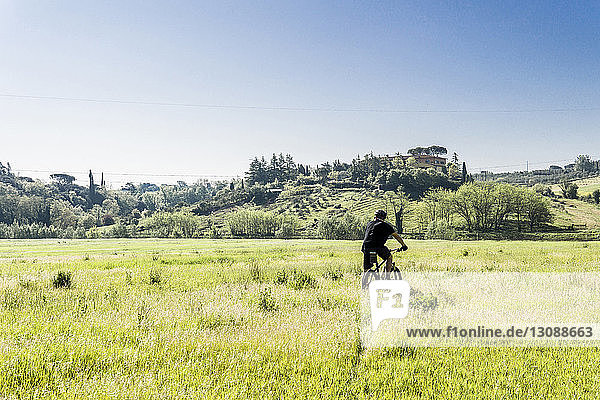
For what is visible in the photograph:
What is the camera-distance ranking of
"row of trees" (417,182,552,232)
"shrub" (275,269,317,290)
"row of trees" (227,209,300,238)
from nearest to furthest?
"shrub" (275,269,317,290)
"row of trees" (417,182,552,232)
"row of trees" (227,209,300,238)

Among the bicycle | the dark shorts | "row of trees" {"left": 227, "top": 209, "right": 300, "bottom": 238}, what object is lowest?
"row of trees" {"left": 227, "top": 209, "right": 300, "bottom": 238}

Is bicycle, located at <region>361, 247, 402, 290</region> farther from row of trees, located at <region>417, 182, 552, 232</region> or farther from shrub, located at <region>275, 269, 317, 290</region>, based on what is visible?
row of trees, located at <region>417, 182, 552, 232</region>

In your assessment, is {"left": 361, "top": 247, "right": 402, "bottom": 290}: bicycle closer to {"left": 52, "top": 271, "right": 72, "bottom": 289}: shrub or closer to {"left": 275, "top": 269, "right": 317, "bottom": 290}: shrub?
{"left": 275, "top": 269, "right": 317, "bottom": 290}: shrub

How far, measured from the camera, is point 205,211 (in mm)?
196875

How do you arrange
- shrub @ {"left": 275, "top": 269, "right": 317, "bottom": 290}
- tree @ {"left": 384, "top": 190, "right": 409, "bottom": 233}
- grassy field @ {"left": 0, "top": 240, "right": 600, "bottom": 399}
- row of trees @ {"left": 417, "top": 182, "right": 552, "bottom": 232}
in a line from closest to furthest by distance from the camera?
grassy field @ {"left": 0, "top": 240, "right": 600, "bottom": 399} < shrub @ {"left": 275, "top": 269, "right": 317, "bottom": 290} < row of trees @ {"left": 417, "top": 182, "right": 552, "bottom": 232} < tree @ {"left": 384, "top": 190, "right": 409, "bottom": 233}

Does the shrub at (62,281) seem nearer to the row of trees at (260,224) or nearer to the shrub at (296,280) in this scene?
the shrub at (296,280)

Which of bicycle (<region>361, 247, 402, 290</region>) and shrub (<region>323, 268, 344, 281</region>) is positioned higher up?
bicycle (<region>361, 247, 402, 290</region>)

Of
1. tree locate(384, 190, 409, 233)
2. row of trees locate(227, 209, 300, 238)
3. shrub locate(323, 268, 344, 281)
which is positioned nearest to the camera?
shrub locate(323, 268, 344, 281)

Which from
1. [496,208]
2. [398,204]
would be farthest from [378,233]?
[398,204]

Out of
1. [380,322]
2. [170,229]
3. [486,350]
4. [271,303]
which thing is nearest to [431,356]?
[486,350]

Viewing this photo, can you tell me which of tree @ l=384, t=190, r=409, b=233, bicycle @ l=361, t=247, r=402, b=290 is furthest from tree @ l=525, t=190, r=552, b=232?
bicycle @ l=361, t=247, r=402, b=290

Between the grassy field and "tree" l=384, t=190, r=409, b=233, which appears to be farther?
"tree" l=384, t=190, r=409, b=233

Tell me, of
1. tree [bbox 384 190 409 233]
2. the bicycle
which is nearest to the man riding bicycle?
the bicycle

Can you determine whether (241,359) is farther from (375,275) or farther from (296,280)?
(296,280)
